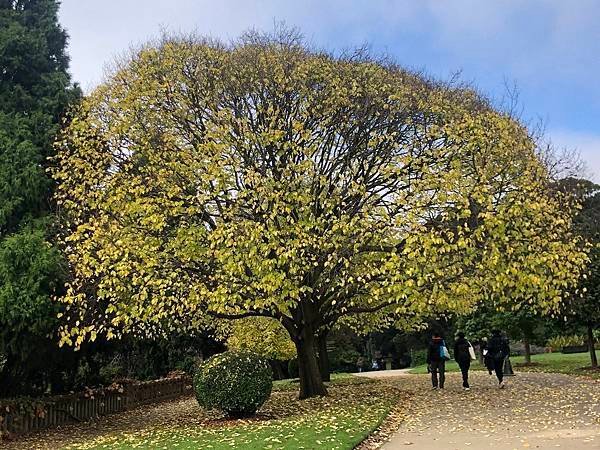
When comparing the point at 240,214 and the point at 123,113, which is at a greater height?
the point at 123,113

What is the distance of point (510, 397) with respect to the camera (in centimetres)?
1600

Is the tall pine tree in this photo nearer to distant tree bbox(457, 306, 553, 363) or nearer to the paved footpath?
the paved footpath

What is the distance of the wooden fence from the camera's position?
597 inches

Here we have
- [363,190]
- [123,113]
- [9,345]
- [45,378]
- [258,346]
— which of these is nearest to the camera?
[9,345]

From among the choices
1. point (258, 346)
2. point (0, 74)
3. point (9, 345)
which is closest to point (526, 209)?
point (9, 345)

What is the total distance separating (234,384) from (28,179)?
712cm

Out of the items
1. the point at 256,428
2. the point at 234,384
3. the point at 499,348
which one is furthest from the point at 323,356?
the point at 256,428

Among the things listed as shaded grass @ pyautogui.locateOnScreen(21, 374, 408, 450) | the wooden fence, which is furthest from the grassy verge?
the wooden fence

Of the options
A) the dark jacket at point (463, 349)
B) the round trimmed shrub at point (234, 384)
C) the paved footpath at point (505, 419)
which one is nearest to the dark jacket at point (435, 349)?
the dark jacket at point (463, 349)

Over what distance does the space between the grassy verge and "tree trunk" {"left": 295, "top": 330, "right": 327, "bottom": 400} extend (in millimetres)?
654

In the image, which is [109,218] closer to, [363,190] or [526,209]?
[363,190]

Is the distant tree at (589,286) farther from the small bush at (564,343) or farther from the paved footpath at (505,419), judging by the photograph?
the small bush at (564,343)

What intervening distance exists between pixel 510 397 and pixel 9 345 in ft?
39.6

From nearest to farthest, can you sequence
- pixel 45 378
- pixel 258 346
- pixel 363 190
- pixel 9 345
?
pixel 9 345 → pixel 363 190 → pixel 45 378 → pixel 258 346
